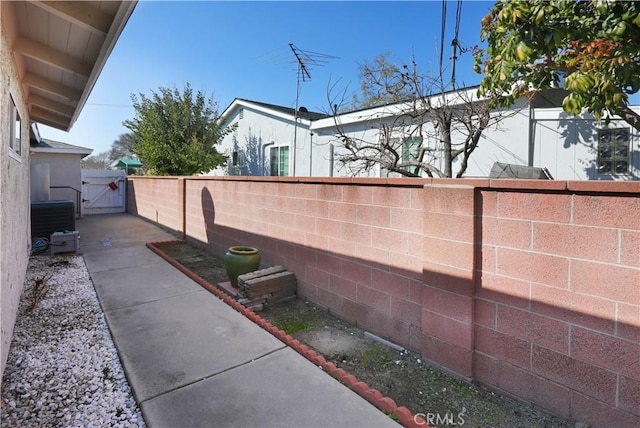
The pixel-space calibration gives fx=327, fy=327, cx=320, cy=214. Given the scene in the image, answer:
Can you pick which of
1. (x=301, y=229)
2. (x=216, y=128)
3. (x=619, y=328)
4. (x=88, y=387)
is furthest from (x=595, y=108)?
(x=216, y=128)

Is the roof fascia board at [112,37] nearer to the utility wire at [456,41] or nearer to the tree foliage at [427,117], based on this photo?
the tree foliage at [427,117]

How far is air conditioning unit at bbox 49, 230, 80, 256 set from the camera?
6.84 metres

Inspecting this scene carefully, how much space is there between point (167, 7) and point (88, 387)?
18.8ft

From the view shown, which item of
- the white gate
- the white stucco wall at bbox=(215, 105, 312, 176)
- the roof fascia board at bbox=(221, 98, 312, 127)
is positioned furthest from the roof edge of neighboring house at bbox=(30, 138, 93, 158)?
the roof fascia board at bbox=(221, 98, 312, 127)

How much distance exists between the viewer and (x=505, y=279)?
2.47 metres

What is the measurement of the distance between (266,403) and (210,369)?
27.3 inches

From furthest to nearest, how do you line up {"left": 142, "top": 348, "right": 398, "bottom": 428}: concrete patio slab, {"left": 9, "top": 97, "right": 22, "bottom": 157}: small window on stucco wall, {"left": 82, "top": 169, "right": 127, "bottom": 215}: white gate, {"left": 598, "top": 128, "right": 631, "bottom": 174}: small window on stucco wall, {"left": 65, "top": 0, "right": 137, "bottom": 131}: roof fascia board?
1. {"left": 82, "top": 169, "right": 127, "bottom": 215}: white gate
2. {"left": 598, "top": 128, "right": 631, "bottom": 174}: small window on stucco wall
3. {"left": 9, "top": 97, "right": 22, "bottom": 157}: small window on stucco wall
4. {"left": 65, "top": 0, "right": 137, "bottom": 131}: roof fascia board
5. {"left": 142, "top": 348, "right": 398, "bottom": 428}: concrete patio slab

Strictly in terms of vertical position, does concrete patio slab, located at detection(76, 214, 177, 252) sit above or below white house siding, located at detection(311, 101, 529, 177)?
below

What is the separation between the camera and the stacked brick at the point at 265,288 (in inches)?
168

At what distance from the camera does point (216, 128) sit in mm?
13383

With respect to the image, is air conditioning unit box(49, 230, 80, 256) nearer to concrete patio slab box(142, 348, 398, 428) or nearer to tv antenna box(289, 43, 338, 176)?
tv antenna box(289, 43, 338, 176)

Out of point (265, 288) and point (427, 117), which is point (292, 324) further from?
point (427, 117)

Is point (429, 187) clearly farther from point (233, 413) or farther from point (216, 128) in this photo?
point (216, 128)

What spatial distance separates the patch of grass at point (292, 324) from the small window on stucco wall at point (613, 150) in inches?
239
